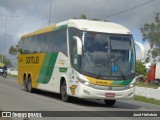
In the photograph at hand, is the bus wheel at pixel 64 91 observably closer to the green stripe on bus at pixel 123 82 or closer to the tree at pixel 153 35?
the green stripe on bus at pixel 123 82

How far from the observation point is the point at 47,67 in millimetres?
23281

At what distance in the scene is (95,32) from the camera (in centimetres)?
1905

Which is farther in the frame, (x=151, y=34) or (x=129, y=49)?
(x=151, y=34)

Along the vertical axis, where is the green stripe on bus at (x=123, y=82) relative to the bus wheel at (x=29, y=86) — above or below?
above

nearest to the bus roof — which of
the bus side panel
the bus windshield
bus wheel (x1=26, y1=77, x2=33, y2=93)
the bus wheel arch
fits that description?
the bus windshield

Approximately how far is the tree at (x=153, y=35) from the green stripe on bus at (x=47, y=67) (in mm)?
66149

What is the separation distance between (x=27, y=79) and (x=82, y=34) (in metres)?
9.36

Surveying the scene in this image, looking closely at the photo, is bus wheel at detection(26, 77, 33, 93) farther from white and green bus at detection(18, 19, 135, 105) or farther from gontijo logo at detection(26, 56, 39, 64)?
white and green bus at detection(18, 19, 135, 105)

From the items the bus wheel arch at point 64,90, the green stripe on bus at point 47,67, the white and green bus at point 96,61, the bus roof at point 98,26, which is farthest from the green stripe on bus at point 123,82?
the green stripe on bus at point 47,67

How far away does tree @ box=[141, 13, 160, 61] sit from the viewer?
293ft

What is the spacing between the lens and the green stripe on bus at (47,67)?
22.4m

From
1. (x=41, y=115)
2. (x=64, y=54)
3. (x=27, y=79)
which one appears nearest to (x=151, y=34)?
(x=27, y=79)

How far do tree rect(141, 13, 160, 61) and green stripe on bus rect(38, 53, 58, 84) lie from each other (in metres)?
66.1

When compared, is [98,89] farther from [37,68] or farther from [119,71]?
[37,68]
